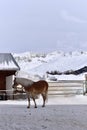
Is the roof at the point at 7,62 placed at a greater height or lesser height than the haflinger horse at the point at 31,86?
greater

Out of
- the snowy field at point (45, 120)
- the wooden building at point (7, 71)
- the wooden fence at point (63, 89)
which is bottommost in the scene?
the snowy field at point (45, 120)

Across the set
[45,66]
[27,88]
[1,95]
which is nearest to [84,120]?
[27,88]

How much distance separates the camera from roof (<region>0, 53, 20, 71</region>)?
27.5 meters

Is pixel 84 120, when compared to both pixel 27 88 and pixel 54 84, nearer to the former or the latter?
pixel 27 88

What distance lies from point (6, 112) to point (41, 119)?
8.57ft

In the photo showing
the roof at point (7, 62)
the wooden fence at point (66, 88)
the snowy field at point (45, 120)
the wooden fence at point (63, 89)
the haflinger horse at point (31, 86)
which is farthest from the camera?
the wooden fence at point (66, 88)

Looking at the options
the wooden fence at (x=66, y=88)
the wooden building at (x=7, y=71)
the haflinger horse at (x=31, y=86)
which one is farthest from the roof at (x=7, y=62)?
the haflinger horse at (x=31, y=86)

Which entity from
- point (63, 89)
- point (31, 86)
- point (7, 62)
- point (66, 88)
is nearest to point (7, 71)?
point (7, 62)

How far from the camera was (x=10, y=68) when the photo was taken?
2750 centimetres

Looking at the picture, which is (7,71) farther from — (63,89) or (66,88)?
(66,88)

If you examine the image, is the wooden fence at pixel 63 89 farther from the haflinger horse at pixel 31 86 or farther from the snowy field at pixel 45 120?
the snowy field at pixel 45 120

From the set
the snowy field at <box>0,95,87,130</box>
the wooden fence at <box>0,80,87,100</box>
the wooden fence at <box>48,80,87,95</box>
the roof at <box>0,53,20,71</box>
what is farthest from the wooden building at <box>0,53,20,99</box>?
the snowy field at <box>0,95,87,130</box>

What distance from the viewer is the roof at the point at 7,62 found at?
27.5 meters

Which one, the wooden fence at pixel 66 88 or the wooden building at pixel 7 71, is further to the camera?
the wooden fence at pixel 66 88
